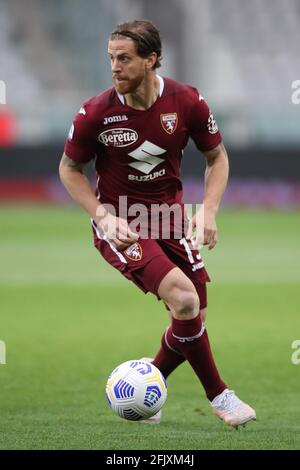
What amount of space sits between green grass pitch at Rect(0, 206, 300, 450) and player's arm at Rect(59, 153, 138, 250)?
1056 millimetres

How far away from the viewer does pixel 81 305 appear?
10961 millimetres

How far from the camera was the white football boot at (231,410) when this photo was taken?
5418mm

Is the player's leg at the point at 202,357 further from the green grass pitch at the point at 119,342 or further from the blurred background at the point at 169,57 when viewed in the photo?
the blurred background at the point at 169,57

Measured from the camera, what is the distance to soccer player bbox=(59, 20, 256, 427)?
217 inches

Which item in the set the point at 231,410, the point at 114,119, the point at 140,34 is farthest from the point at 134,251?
the point at 140,34

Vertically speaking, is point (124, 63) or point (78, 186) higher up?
point (124, 63)

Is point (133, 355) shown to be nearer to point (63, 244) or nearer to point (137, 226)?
point (137, 226)

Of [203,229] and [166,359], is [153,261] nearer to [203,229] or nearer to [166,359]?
[203,229]

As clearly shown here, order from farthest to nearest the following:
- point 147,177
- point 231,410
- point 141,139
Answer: point 147,177 → point 141,139 → point 231,410

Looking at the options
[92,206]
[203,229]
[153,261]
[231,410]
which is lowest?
[231,410]

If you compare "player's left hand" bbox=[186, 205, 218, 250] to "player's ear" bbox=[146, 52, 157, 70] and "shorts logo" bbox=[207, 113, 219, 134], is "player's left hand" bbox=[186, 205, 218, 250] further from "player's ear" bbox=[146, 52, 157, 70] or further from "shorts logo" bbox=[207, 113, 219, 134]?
"player's ear" bbox=[146, 52, 157, 70]

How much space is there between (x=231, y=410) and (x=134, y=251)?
1.03m

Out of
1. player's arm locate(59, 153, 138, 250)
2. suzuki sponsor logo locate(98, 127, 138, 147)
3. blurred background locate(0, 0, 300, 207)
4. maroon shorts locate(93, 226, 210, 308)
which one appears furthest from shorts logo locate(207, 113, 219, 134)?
blurred background locate(0, 0, 300, 207)

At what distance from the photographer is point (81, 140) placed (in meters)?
5.68
